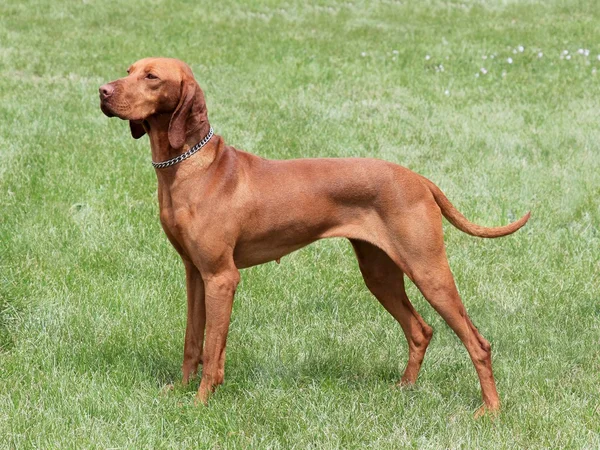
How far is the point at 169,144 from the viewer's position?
13.7ft

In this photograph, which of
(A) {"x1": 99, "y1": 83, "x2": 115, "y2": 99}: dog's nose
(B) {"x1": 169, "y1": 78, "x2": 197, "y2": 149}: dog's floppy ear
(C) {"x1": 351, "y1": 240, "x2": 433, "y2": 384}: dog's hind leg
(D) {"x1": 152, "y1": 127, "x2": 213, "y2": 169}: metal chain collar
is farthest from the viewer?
(C) {"x1": 351, "y1": 240, "x2": 433, "y2": 384}: dog's hind leg

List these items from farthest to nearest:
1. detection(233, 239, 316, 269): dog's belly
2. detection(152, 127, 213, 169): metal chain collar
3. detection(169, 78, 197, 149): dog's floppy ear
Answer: detection(233, 239, 316, 269): dog's belly < detection(152, 127, 213, 169): metal chain collar < detection(169, 78, 197, 149): dog's floppy ear

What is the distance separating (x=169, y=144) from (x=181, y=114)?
0.18 m

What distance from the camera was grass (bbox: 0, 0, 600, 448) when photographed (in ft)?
13.6

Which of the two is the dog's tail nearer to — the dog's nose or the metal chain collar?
the metal chain collar

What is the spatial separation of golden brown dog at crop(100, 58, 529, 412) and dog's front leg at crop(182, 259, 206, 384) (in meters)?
0.11

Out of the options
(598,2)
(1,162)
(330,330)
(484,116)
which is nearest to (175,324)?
(330,330)

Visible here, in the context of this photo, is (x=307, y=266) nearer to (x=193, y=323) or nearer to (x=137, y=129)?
(x=193, y=323)

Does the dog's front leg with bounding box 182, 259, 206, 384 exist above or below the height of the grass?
above

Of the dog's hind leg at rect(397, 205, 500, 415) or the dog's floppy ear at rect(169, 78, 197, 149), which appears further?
the dog's hind leg at rect(397, 205, 500, 415)

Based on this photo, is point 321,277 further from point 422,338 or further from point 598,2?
point 598,2

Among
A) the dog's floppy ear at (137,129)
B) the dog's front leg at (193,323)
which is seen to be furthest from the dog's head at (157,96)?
the dog's front leg at (193,323)

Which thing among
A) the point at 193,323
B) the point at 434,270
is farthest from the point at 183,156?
the point at 434,270

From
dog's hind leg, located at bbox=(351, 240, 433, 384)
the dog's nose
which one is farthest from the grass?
the dog's nose
